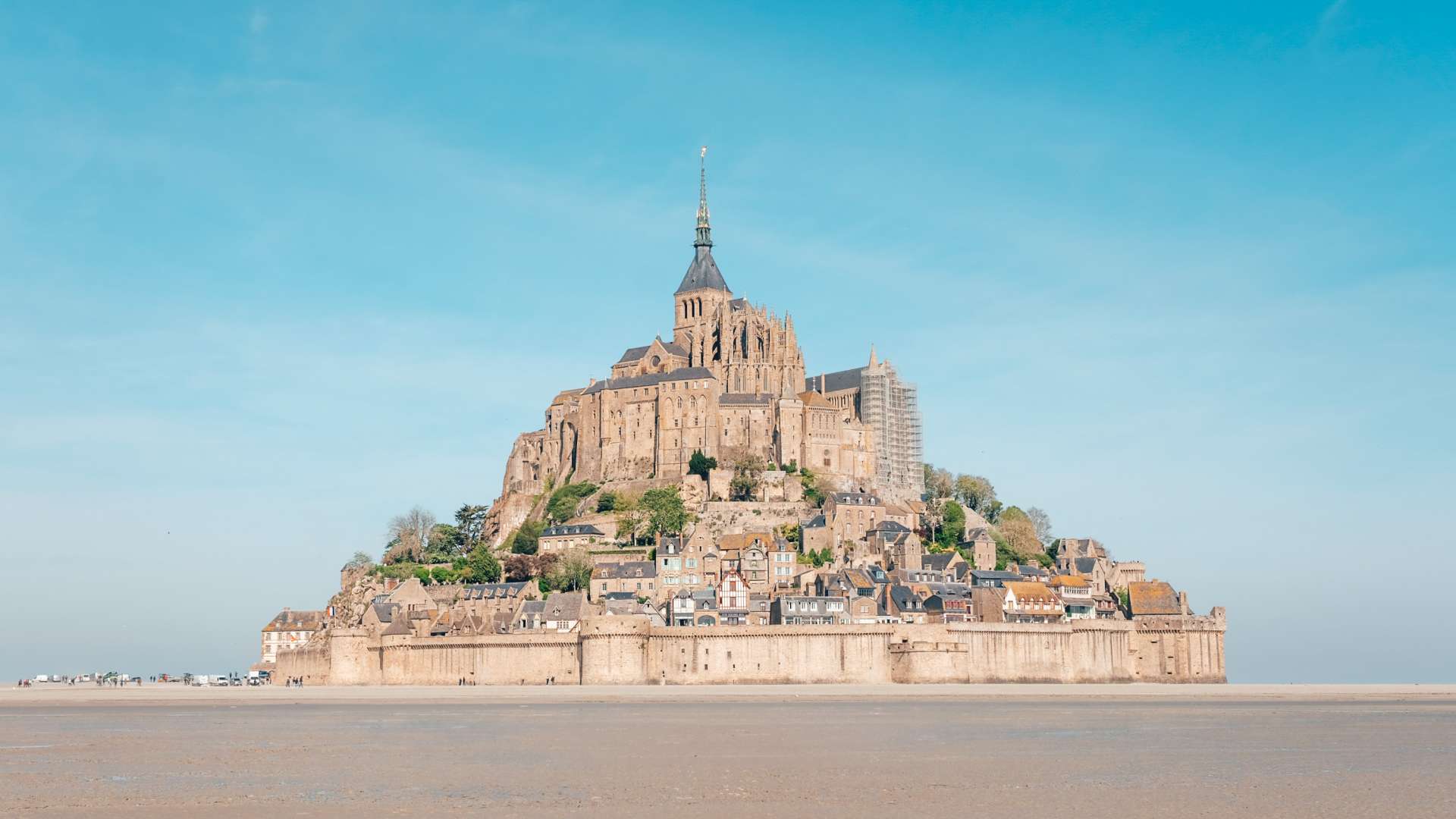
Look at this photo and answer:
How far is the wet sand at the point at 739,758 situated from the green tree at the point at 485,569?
3086 centimetres

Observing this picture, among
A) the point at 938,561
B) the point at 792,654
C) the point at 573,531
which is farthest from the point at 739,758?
the point at 573,531

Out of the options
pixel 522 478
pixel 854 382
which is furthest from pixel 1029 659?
pixel 522 478

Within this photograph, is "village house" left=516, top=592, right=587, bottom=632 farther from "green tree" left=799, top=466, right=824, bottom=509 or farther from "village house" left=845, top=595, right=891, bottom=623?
"green tree" left=799, top=466, right=824, bottom=509

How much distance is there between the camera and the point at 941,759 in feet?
125

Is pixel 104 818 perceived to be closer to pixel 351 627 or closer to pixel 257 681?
pixel 351 627

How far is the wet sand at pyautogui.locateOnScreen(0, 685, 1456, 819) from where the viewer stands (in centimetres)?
3031

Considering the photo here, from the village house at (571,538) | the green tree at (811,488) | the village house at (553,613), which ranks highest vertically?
the green tree at (811,488)

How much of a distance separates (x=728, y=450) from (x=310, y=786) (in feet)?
260

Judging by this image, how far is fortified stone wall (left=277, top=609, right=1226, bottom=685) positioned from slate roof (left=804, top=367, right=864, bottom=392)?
39.7 metres

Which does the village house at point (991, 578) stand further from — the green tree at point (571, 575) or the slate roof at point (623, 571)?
the green tree at point (571, 575)

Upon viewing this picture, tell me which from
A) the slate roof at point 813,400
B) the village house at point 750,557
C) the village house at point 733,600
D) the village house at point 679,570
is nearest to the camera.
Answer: the village house at point 733,600

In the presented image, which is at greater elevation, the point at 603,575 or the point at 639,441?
the point at 639,441

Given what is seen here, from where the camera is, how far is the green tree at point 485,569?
98.2 metres

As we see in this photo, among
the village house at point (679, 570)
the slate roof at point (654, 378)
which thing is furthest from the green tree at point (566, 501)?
the village house at point (679, 570)
